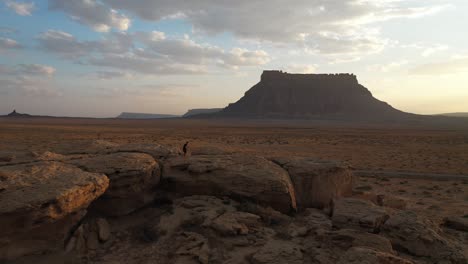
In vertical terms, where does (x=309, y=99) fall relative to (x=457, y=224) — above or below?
above

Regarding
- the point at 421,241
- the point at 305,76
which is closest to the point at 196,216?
the point at 421,241

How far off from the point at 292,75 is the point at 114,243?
168 m

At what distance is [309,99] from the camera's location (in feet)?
524

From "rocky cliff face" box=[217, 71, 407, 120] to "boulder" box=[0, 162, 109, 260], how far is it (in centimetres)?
14358

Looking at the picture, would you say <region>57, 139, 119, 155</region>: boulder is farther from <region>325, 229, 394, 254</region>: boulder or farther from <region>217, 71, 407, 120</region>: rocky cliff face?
<region>217, 71, 407, 120</region>: rocky cliff face

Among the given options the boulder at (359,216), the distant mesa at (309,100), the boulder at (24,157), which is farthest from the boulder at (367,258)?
the distant mesa at (309,100)

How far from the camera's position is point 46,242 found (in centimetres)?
765

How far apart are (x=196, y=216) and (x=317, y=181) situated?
13.4 ft

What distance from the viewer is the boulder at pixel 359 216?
892 cm

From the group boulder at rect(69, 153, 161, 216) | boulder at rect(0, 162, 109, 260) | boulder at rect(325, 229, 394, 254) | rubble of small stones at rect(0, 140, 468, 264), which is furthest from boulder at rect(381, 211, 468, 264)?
boulder at rect(0, 162, 109, 260)

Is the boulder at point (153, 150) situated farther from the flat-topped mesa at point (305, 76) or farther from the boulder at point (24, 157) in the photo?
the flat-topped mesa at point (305, 76)

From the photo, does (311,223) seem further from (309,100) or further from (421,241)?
(309,100)

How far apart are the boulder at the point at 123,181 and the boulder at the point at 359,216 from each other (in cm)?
504

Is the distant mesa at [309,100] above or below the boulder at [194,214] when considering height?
above
